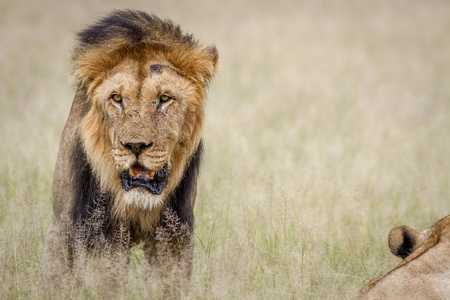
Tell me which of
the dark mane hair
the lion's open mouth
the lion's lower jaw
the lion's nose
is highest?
the dark mane hair

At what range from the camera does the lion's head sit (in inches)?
149

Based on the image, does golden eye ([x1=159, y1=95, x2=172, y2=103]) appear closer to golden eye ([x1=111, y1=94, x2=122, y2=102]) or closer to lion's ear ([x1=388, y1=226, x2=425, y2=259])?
golden eye ([x1=111, y1=94, x2=122, y2=102])

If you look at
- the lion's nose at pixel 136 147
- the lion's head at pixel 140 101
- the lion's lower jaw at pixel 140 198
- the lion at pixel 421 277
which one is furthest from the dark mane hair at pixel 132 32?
the lion at pixel 421 277

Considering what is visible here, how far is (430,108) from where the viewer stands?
13172 mm

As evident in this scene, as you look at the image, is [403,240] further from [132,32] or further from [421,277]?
[132,32]

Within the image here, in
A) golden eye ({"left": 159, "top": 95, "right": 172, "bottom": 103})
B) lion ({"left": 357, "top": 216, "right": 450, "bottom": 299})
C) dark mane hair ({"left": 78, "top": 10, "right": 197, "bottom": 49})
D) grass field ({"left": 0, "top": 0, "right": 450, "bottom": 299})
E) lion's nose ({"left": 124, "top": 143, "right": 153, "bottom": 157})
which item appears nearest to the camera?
lion ({"left": 357, "top": 216, "right": 450, "bottom": 299})

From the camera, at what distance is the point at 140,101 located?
382 centimetres

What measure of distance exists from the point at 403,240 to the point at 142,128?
6.25 feet

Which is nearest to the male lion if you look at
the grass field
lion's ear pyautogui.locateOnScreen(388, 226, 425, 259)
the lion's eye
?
the lion's eye

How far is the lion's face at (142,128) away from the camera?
12.3ft

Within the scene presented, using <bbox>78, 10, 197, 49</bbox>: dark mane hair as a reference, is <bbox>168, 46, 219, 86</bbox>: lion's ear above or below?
below

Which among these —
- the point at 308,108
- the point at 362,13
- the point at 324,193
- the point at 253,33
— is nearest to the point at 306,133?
the point at 308,108

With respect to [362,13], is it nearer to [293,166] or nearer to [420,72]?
[420,72]

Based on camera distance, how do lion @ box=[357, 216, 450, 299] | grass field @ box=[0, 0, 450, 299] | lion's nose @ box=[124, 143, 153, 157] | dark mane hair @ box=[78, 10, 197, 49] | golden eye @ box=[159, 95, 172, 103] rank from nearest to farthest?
1. lion @ box=[357, 216, 450, 299]
2. lion's nose @ box=[124, 143, 153, 157]
3. golden eye @ box=[159, 95, 172, 103]
4. dark mane hair @ box=[78, 10, 197, 49]
5. grass field @ box=[0, 0, 450, 299]
